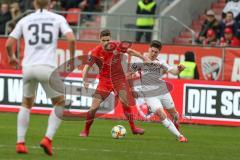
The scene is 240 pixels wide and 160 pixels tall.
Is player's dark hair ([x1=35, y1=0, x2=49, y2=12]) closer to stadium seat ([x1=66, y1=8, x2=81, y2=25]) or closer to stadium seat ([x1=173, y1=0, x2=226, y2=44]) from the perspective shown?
stadium seat ([x1=66, y1=8, x2=81, y2=25])

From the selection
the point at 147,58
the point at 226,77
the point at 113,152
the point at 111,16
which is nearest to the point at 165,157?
the point at 113,152

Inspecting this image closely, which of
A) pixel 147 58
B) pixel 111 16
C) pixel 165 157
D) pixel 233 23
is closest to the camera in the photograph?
pixel 165 157

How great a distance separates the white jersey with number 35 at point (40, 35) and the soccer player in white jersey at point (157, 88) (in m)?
4.50

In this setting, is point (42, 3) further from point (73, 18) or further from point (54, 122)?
point (73, 18)

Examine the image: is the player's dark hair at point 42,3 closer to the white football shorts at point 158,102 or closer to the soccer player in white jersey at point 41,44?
the soccer player in white jersey at point 41,44

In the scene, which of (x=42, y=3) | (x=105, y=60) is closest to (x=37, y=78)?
(x=42, y=3)

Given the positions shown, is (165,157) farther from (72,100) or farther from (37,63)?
(72,100)

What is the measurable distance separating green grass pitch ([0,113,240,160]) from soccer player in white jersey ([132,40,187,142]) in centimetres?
42

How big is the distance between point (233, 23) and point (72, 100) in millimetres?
7036

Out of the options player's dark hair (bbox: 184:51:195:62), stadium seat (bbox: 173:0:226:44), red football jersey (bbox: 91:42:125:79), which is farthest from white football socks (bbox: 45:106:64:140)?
stadium seat (bbox: 173:0:226:44)

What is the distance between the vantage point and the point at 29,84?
A: 1375cm

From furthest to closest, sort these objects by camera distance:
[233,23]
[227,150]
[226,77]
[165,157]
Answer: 1. [233,23]
2. [226,77]
3. [227,150]
4. [165,157]

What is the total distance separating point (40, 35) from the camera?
44.3 feet

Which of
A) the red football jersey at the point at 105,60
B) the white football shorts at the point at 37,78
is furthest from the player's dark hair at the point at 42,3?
the red football jersey at the point at 105,60
